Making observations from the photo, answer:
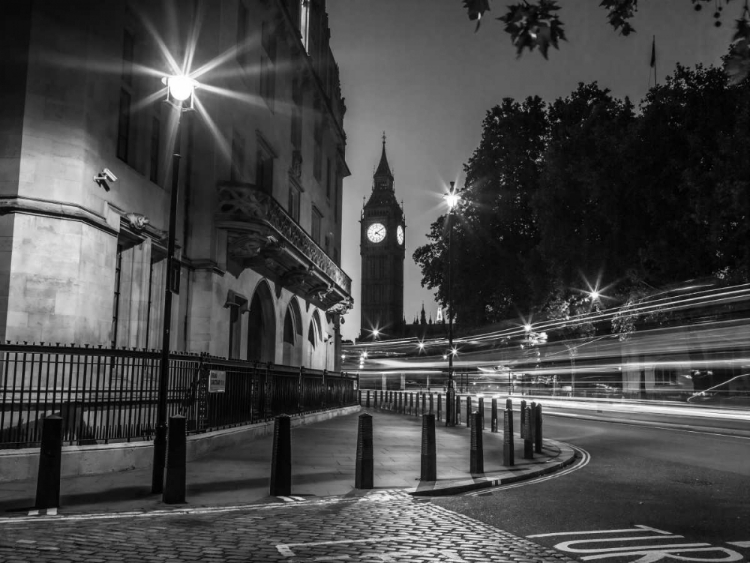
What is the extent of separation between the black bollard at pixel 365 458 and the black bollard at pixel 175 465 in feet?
7.65

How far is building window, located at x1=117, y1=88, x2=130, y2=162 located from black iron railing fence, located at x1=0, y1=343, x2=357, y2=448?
202 inches

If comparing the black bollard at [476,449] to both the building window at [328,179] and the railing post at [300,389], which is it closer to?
the railing post at [300,389]

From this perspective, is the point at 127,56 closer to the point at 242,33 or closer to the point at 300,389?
the point at 242,33

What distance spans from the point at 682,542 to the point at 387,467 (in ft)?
20.4

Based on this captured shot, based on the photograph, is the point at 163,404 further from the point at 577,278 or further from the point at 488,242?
the point at 488,242

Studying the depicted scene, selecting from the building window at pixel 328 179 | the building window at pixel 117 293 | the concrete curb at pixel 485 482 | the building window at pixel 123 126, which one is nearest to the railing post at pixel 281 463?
the concrete curb at pixel 485 482

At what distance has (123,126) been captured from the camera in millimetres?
17562

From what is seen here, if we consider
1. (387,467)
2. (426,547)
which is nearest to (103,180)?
(387,467)

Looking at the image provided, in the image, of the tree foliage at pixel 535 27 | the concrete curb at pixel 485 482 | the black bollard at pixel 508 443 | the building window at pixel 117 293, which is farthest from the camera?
the building window at pixel 117 293

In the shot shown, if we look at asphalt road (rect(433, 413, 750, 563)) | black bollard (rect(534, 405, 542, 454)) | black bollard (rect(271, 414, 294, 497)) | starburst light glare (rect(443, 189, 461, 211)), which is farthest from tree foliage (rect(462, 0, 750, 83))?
starburst light glare (rect(443, 189, 461, 211))

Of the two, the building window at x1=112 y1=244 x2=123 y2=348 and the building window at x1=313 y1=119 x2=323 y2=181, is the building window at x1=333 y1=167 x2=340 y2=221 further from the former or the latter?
the building window at x1=112 y1=244 x2=123 y2=348

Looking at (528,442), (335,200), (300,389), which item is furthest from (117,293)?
(335,200)

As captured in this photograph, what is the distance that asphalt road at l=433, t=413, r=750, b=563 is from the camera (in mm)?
6449

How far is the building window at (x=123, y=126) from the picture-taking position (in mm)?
17281
